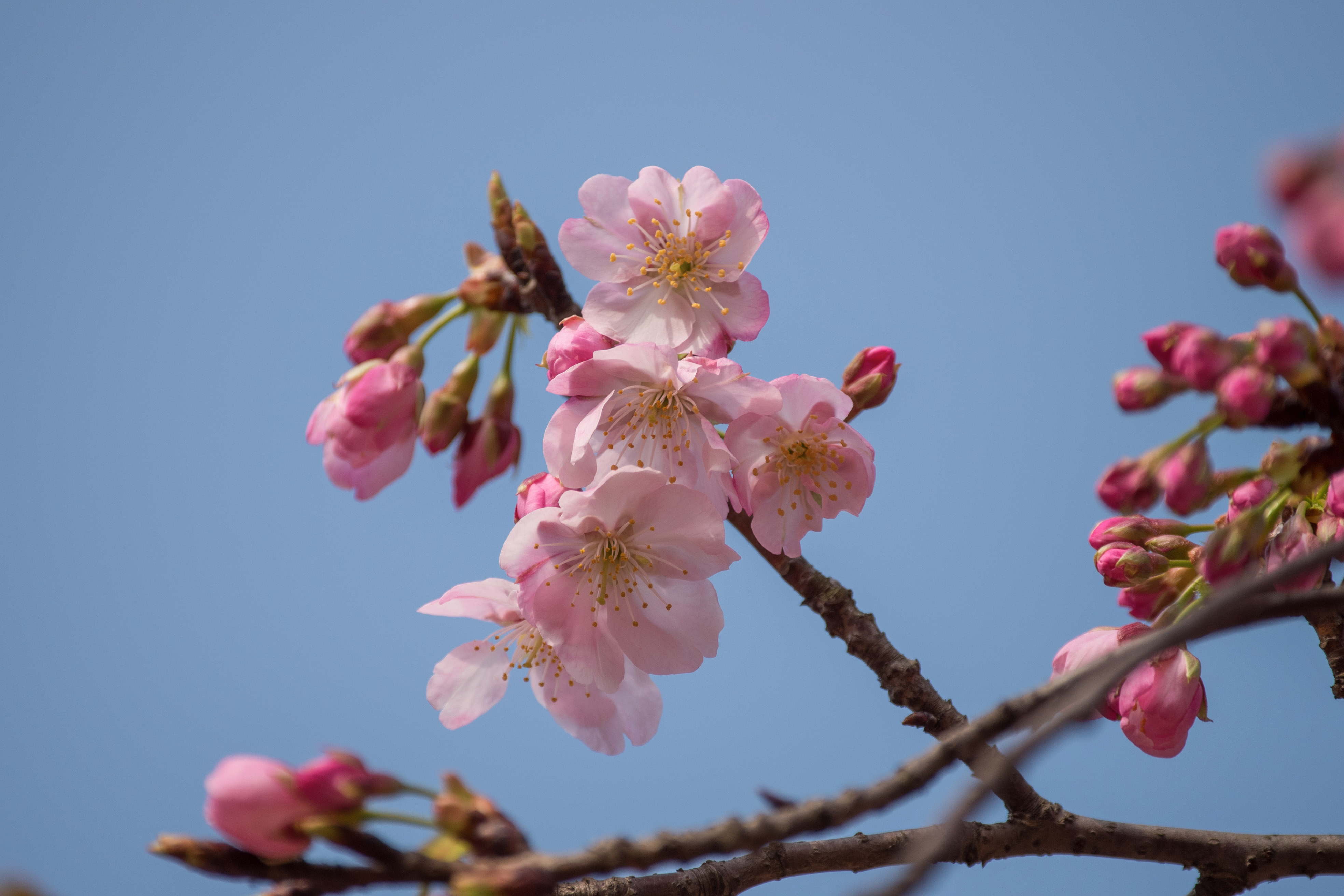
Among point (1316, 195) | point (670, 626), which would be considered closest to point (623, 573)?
point (670, 626)

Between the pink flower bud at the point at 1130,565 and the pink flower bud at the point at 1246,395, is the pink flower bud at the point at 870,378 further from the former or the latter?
the pink flower bud at the point at 1246,395

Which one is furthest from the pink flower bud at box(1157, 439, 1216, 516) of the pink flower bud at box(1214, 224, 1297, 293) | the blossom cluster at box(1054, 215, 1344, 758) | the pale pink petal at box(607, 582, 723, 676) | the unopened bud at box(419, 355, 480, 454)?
the unopened bud at box(419, 355, 480, 454)

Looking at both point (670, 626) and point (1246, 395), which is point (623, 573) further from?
point (1246, 395)

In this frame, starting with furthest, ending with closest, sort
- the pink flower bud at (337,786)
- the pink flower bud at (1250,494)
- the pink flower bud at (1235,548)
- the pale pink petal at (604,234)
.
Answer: the pale pink petal at (604,234)
the pink flower bud at (1250,494)
the pink flower bud at (1235,548)
the pink flower bud at (337,786)

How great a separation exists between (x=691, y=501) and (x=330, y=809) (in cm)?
34

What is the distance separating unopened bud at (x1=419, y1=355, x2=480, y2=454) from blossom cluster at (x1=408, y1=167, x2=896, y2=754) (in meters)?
0.06

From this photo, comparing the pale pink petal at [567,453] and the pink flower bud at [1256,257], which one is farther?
the pale pink petal at [567,453]

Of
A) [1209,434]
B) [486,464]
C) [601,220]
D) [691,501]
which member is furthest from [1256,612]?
[601,220]

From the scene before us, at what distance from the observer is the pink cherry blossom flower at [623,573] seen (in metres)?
0.69

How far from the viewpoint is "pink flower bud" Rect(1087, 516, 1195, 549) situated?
0.75m

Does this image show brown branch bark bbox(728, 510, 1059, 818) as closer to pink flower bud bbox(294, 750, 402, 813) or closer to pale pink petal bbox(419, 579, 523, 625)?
pale pink petal bbox(419, 579, 523, 625)

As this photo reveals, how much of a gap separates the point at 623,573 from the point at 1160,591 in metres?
0.40

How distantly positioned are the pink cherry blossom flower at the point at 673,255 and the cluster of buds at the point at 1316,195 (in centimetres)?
52

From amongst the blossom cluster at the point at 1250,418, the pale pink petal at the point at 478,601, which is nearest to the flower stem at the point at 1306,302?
the blossom cluster at the point at 1250,418
